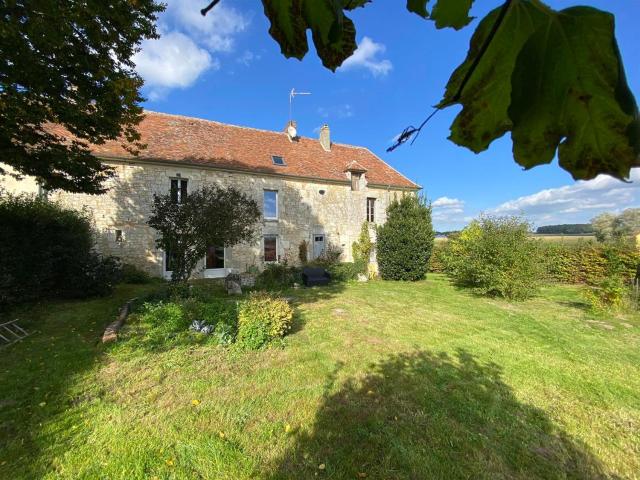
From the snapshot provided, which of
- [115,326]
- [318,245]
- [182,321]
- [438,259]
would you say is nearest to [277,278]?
[318,245]

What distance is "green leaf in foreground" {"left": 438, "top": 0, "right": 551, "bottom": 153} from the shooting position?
1.51ft

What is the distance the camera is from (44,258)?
8047 millimetres

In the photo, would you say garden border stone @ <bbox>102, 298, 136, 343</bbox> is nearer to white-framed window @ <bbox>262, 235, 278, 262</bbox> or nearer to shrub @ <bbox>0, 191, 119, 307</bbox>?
shrub @ <bbox>0, 191, 119, 307</bbox>

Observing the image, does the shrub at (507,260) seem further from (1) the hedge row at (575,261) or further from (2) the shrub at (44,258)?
(2) the shrub at (44,258)

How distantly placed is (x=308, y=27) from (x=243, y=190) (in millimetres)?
15233

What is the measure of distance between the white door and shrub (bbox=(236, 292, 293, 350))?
11.1m

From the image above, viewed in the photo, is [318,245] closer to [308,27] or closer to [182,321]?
[182,321]

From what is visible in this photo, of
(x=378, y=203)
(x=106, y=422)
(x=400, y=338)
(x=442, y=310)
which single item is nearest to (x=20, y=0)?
(x=106, y=422)

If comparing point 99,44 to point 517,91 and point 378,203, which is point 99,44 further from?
point 378,203

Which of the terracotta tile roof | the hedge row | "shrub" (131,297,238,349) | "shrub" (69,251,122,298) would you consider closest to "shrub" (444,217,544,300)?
the hedge row

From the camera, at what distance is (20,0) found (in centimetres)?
460

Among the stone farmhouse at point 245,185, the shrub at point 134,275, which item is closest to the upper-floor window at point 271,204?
the stone farmhouse at point 245,185

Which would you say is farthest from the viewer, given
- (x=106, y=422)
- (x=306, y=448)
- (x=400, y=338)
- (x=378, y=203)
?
(x=378, y=203)

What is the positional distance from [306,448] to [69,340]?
206 inches
